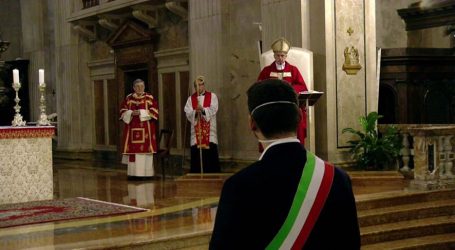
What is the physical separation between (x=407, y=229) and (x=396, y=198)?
55 cm

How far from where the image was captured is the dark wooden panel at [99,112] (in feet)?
52.4

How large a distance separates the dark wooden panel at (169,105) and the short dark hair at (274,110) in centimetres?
1113

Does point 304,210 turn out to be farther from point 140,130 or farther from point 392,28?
point 392,28

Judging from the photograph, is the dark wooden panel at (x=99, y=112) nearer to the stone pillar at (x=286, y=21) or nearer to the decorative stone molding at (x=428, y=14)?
the stone pillar at (x=286, y=21)

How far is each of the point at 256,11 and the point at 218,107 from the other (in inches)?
65.3

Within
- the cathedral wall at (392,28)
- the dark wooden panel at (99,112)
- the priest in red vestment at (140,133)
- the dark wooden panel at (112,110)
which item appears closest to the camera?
the priest in red vestment at (140,133)

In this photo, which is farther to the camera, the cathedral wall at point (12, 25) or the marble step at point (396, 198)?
the cathedral wall at point (12, 25)

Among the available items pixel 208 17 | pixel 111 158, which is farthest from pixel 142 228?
pixel 111 158

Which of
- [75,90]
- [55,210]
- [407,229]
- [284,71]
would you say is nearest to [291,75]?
[284,71]

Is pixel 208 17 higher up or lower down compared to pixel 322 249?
higher up

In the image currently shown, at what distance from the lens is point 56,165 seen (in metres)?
15.2

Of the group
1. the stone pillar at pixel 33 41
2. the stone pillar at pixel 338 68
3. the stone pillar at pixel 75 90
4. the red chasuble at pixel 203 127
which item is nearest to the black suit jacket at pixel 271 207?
the stone pillar at pixel 338 68

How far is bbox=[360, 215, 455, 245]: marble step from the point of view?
680 cm

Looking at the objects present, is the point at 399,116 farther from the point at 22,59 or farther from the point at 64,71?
the point at 22,59
